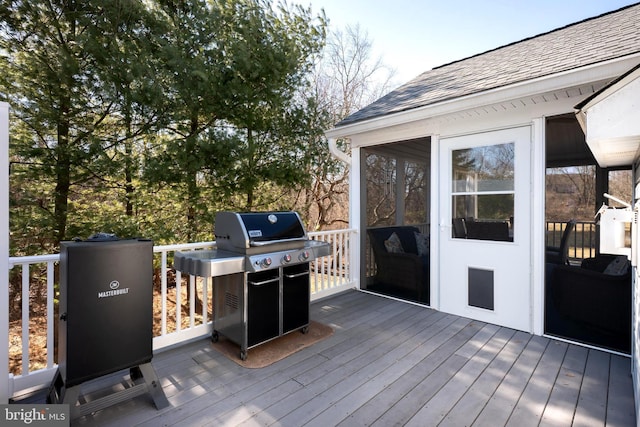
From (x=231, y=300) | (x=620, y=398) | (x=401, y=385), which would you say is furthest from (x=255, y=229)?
(x=620, y=398)

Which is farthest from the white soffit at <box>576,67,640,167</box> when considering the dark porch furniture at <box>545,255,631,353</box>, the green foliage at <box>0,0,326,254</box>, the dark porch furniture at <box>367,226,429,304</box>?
the green foliage at <box>0,0,326,254</box>

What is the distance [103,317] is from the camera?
1.94m

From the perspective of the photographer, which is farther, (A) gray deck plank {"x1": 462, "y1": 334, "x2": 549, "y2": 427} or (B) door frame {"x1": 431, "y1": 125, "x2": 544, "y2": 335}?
(B) door frame {"x1": 431, "y1": 125, "x2": 544, "y2": 335}

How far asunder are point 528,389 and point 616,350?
1247mm

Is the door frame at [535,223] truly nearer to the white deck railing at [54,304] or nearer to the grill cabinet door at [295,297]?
the white deck railing at [54,304]

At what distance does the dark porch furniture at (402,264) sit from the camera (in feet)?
14.1

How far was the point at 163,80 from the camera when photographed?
4.60 meters

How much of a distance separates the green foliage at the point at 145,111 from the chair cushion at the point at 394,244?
7.45 feet

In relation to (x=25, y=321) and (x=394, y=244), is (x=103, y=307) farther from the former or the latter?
(x=394, y=244)

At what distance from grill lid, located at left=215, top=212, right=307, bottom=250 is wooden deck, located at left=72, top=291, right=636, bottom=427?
3.33 feet

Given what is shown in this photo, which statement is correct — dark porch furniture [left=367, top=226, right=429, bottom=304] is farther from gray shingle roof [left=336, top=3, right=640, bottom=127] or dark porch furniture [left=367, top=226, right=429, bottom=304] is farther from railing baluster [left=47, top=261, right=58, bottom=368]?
railing baluster [left=47, top=261, right=58, bottom=368]

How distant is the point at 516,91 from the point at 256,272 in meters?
2.85
